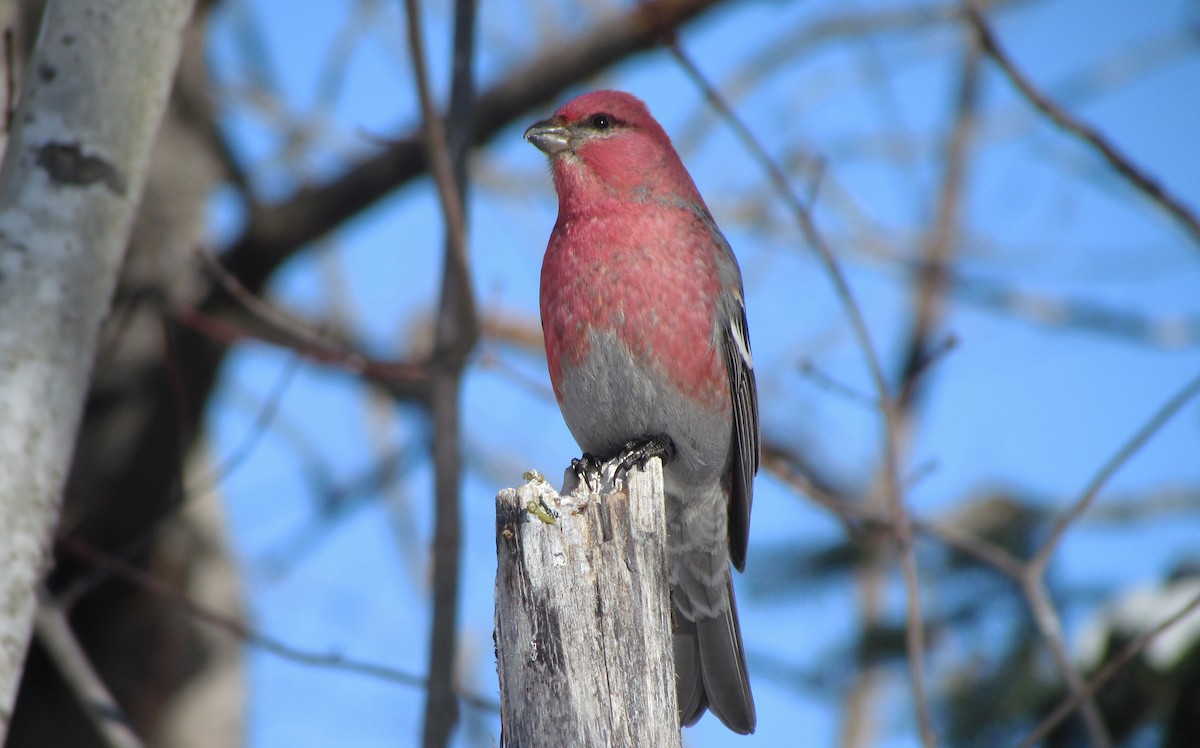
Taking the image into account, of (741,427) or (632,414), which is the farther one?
(741,427)

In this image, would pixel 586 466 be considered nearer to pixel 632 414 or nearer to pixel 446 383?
pixel 632 414

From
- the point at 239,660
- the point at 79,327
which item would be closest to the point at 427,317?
the point at 239,660

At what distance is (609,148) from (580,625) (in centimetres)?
195

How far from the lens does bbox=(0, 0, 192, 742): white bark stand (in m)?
2.56

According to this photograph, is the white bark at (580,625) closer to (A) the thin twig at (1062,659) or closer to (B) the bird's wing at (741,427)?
(B) the bird's wing at (741,427)

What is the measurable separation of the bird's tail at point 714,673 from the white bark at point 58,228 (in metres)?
1.78

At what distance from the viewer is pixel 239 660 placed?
6230 mm

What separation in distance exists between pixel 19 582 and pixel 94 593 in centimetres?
339

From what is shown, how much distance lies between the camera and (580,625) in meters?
2.13

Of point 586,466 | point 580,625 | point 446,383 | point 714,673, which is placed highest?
Answer: point 446,383

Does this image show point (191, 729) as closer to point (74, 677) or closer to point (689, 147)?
point (74, 677)

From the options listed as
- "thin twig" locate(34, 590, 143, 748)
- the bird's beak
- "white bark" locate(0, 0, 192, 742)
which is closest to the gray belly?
the bird's beak

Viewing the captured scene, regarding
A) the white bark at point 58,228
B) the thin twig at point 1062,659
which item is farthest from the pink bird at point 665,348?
the white bark at point 58,228

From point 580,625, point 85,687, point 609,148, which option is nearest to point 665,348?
point 609,148
